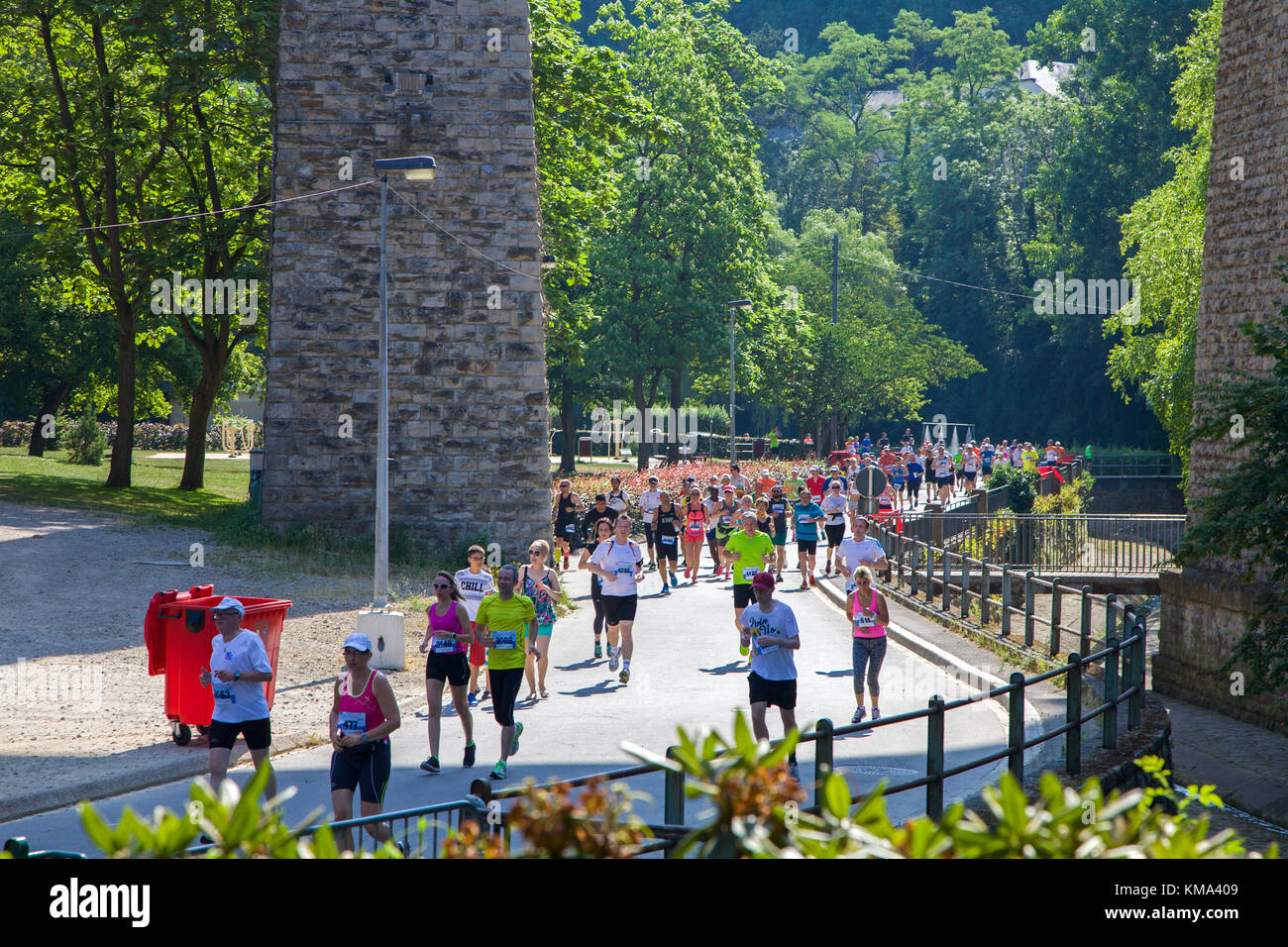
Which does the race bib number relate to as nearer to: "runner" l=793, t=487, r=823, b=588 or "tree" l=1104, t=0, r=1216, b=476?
"runner" l=793, t=487, r=823, b=588

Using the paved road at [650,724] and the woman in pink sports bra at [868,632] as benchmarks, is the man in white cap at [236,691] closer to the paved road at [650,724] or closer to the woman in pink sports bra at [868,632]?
the paved road at [650,724]

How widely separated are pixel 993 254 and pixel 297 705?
7144 centimetres

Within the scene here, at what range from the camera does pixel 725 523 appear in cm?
2434

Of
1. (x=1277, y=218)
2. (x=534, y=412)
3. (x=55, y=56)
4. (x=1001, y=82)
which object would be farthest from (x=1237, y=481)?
(x=1001, y=82)

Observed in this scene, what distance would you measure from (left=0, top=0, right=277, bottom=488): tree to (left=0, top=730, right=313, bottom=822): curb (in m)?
20.5

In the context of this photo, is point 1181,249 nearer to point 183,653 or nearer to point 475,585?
point 475,585

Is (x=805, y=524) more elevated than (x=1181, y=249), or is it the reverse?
(x=1181, y=249)

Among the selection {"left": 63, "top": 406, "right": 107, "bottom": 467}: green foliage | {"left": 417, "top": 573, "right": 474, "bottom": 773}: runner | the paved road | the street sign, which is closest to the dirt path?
the paved road

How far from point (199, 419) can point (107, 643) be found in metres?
20.0

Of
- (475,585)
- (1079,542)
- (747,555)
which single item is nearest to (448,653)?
(475,585)

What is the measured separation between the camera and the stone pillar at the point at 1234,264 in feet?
48.6

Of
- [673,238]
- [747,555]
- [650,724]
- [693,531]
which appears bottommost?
[650,724]
